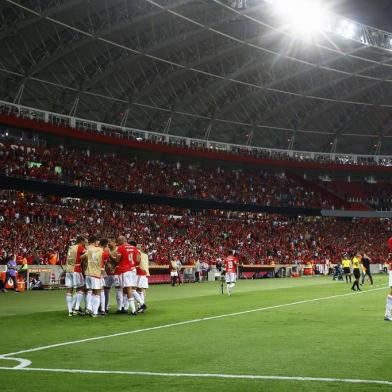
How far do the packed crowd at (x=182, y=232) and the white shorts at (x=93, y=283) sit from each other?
19239 mm

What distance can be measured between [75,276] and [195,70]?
147 feet

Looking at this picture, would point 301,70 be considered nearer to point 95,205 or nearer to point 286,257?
point 286,257

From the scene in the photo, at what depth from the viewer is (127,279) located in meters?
18.9

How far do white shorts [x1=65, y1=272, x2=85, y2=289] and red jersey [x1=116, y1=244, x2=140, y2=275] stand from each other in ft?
3.44

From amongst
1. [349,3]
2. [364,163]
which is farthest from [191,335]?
[364,163]

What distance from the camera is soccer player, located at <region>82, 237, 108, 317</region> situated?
60.0 ft

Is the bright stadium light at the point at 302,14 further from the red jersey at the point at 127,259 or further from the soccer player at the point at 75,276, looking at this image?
the soccer player at the point at 75,276

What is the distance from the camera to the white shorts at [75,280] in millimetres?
18844

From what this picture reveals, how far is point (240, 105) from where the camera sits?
73062mm

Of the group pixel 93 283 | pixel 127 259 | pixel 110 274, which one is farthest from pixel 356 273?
pixel 93 283

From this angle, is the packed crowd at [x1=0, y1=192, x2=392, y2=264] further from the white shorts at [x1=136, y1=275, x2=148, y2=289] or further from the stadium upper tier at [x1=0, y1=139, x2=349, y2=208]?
the white shorts at [x1=136, y1=275, x2=148, y2=289]

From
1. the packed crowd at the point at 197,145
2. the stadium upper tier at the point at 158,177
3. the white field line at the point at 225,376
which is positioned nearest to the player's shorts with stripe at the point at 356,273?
the white field line at the point at 225,376

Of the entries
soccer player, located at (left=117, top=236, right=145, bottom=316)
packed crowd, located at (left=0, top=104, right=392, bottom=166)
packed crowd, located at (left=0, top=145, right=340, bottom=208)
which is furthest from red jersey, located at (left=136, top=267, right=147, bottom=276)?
packed crowd, located at (left=0, top=104, right=392, bottom=166)

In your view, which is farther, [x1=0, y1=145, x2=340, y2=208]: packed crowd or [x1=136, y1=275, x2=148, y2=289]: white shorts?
[x1=0, y1=145, x2=340, y2=208]: packed crowd
